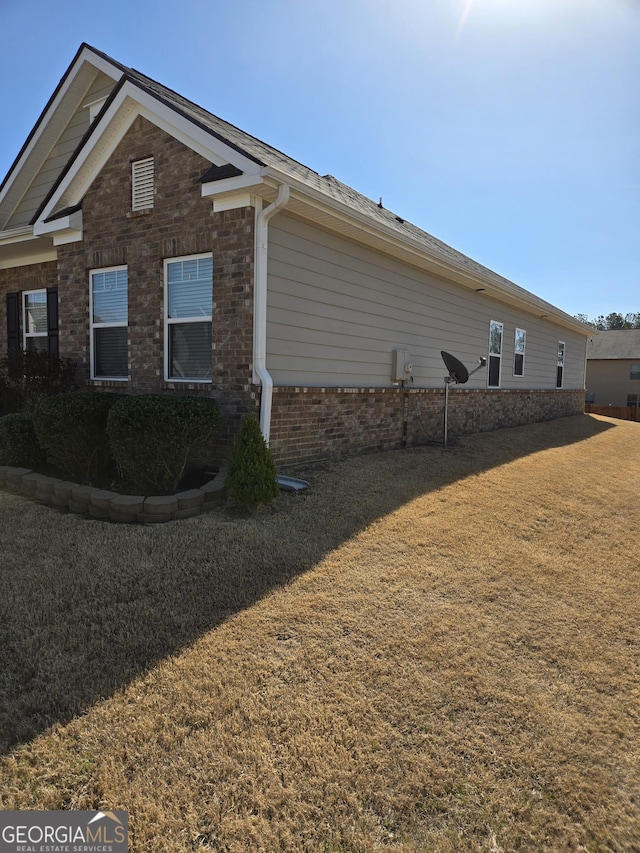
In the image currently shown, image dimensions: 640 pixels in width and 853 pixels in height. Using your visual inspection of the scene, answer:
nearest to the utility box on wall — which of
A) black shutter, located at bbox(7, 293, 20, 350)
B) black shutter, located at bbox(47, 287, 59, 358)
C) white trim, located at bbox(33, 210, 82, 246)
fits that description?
white trim, located at bbox(33, 210, 82, 246)

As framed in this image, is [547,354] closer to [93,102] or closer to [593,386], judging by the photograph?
[93,102]

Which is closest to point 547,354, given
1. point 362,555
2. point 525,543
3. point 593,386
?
point 525,543

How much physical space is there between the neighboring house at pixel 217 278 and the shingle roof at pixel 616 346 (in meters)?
29.6

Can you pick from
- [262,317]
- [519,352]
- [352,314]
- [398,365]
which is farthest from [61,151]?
[519,352]

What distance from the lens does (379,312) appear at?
336 inches

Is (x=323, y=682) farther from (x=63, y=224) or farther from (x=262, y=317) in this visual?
(x=63, y=224)

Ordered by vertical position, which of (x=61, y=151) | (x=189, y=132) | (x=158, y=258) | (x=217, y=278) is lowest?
(x=217, y=278)

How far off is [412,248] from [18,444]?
21.5 feet

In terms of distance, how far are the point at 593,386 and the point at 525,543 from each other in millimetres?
35274

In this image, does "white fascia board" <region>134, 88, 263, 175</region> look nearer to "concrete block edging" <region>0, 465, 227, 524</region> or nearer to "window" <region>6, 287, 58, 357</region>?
"concrete block edging" <region>0, 465, 227, 524</region>

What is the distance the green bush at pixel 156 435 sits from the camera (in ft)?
17.0

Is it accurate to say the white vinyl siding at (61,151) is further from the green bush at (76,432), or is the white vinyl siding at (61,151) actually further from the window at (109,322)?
the green bush at (76,432)

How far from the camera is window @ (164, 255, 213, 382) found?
6.64 metres

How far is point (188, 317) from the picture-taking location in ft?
22.3
